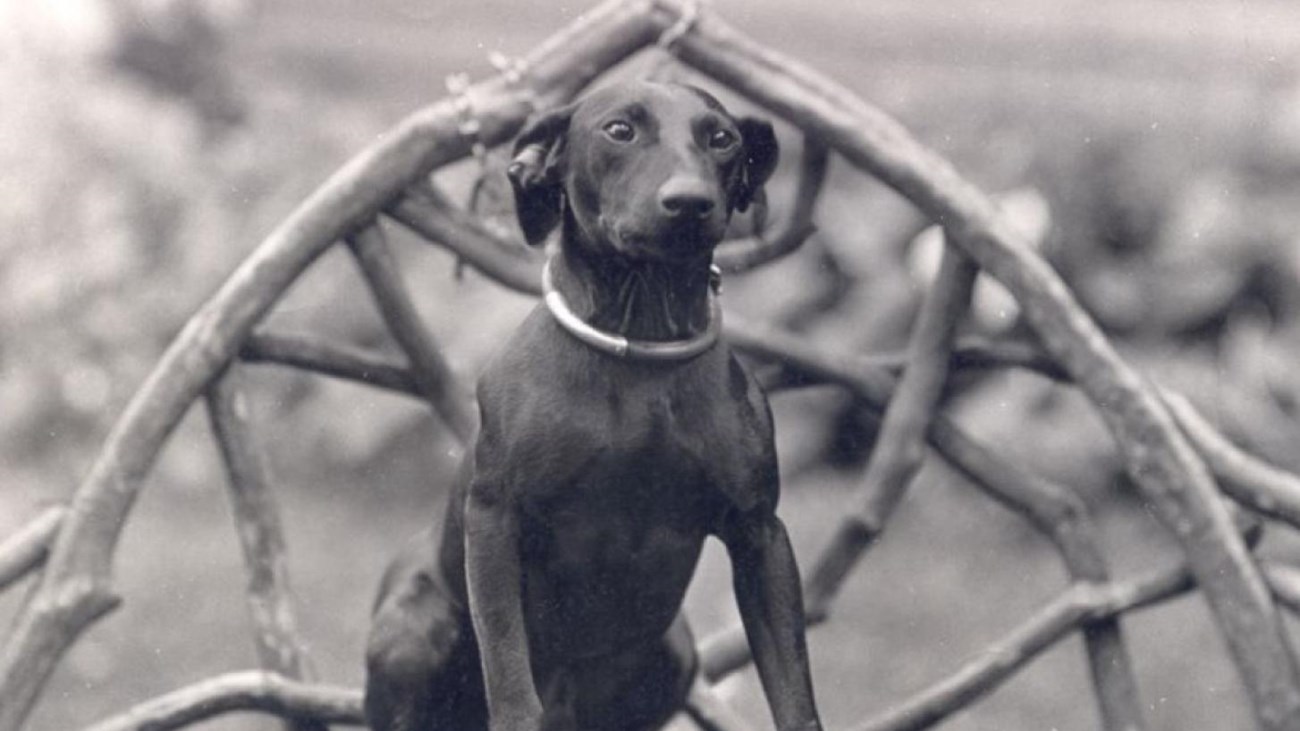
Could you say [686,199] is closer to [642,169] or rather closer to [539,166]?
[642,169]

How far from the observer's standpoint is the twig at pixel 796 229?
2.60m

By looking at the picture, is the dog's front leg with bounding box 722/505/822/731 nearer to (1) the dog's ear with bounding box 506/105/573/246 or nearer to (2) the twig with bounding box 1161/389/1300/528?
(1) the dog's ear with bounding box 506/105/573/246

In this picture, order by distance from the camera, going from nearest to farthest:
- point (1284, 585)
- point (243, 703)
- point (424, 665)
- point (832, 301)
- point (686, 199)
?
point (686, 199) < point (424, 665) < point (1284, 585) < point (243, 703) < point (832, 301)

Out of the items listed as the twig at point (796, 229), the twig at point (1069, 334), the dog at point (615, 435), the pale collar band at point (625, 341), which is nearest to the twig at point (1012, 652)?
the twig at point (1069, 334)

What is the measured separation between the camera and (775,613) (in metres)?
1.93

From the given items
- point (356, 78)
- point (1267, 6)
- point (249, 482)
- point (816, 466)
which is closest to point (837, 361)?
point (249, 482)

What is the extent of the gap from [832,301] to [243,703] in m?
2.18

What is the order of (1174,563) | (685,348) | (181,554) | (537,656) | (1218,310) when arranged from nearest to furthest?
(685,348), (537,656), (1174,563), (1218,310), (181,554)

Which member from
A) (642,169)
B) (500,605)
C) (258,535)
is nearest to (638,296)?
(642,169)

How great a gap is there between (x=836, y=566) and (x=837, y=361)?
0.78 feet

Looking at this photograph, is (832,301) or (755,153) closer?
(755,153)

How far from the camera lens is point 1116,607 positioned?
251cm

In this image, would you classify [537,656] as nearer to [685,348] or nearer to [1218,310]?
[685,348]

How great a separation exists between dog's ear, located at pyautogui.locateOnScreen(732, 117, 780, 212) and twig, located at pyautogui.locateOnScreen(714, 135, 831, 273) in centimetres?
64
